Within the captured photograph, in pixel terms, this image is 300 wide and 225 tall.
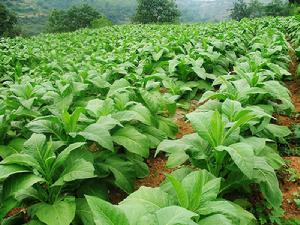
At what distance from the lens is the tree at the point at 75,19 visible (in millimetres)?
68875

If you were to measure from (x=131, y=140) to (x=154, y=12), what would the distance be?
61.9 metres

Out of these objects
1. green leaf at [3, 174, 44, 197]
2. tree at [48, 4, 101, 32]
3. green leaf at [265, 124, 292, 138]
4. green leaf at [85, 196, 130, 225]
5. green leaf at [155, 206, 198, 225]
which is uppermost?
green leaf at [85, 196, 130, 225]

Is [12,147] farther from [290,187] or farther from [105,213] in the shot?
[290,187]

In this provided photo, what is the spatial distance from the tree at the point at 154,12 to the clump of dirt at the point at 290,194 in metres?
59.7

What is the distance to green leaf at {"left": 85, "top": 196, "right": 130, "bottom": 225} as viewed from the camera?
1596 millimetres

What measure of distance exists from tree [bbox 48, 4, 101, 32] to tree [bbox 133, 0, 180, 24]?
34.5 ft

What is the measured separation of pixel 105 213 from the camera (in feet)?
5.31

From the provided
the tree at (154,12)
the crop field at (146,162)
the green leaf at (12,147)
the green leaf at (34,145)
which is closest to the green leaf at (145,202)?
the crop field at (146,162)

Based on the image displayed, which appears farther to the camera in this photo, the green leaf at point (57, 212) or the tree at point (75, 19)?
the tree at point (75, 19)

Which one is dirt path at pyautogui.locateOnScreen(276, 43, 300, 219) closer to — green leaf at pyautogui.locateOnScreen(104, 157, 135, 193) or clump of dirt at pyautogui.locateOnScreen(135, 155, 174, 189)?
clump of dirt at pyautogui.locateOnScreen(135, 155, 174, 189)

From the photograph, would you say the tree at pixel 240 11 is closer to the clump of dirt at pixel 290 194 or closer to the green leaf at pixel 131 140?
the clump of dirt at pixel 290 194

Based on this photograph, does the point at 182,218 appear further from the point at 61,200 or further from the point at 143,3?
the point at 143,3

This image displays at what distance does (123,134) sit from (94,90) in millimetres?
1964

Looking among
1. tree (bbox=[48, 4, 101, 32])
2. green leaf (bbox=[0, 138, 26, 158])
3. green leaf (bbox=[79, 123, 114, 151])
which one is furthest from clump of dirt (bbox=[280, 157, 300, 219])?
tree (bbox=[48, 4, 101, 32])
